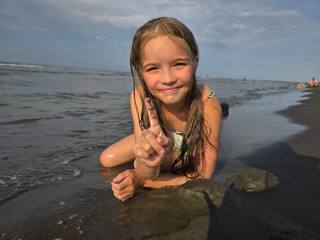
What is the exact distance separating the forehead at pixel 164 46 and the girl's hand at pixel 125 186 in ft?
3.09

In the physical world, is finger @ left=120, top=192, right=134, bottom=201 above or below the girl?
below

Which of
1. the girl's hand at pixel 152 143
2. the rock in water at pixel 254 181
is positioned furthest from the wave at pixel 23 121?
the girl's hand at pixel 152 143

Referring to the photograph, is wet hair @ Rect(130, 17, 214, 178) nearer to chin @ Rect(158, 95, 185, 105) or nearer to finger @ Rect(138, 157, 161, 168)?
chin @ Rect(158, 95, 185, 105)

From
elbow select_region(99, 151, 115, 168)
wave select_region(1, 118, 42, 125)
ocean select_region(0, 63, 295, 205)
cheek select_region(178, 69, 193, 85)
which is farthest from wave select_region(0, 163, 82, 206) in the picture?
wave select_region(1, 118, 42, 125)

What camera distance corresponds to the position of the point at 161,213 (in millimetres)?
2115

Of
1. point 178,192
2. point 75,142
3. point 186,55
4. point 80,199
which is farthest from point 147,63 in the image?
point 75,142

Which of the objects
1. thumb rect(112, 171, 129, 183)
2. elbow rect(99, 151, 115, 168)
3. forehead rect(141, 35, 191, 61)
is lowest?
elbow rect(99, 151, 115, 168)

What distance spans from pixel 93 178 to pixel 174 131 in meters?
0.91

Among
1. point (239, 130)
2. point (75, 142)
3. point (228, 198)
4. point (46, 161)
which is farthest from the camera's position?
point (239, 130)

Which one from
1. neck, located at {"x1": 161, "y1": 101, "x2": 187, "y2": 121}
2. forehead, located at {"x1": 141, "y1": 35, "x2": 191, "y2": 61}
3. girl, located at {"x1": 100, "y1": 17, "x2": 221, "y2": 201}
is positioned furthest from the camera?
neck, located at {"x1": 161, "y1": 101, "x2": 187, "y2": 121}

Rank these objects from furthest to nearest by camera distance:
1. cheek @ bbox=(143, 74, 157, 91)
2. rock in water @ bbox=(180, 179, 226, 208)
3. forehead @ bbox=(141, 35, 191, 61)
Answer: cheek @ bbox=(143, 74, 157, 91)
forehead @ bbox=(141, 35, 191, 61)
rock in water @ bbox=(180, 179, 226, 208)

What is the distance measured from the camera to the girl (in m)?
2.40

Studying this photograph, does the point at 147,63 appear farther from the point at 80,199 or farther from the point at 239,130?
the point at 239,130

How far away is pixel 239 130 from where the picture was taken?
19.7 ft
